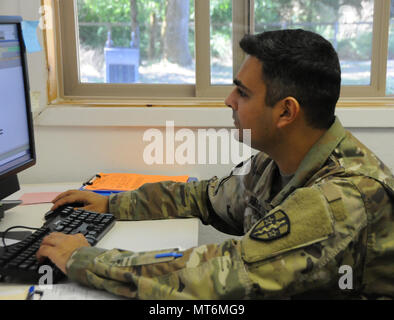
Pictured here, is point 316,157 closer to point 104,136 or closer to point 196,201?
point 196,201

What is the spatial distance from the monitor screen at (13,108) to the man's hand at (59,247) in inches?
12.6

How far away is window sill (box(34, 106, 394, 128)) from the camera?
5.75ft

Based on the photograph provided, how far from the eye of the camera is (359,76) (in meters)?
1.97

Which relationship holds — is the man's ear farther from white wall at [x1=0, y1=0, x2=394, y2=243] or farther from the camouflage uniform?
white wall at [x1=0, y1=0, x2=394, y2=243]

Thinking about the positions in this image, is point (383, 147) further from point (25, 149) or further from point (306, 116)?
point (25, 149)

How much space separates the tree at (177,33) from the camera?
1929 millimetres

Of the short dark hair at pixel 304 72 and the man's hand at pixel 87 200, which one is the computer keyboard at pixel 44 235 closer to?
the man's hand at pixel 87 200

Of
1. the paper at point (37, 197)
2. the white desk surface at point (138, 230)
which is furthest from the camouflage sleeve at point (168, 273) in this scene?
the paper at point (37, 197)

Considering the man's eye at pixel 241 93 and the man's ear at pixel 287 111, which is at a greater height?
the man's eye at pixel 241 93

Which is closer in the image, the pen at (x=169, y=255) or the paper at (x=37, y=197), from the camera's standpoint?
the pen at (x=169, y=255)

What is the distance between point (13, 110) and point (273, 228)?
0.76 meters

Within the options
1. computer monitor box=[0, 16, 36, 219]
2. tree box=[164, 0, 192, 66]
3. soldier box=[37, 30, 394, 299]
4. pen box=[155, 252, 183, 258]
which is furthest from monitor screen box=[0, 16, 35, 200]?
tree box=[164, 0, 192, 66]
